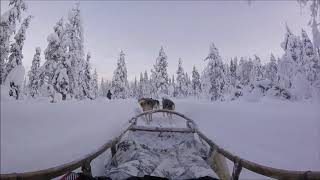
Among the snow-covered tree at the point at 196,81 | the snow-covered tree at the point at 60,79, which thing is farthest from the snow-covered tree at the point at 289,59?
the snow-covered tree at the point at 196,81

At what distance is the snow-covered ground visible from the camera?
23.0 ft

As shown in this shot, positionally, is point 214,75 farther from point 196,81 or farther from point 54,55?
point 54,55

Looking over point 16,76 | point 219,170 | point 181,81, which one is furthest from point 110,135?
point 181,81

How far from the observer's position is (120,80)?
178ft

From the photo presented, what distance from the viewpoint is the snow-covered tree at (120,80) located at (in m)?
53.9

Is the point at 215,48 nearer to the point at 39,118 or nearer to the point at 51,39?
the point at 51,39

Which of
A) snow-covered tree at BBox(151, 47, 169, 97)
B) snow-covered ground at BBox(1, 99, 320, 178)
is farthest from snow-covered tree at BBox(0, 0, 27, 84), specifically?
snow-covered tree at BBox(151, 47, 169, 97)

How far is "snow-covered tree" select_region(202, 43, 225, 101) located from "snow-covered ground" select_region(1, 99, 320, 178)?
109 ft

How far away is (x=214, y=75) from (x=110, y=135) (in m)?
37.5

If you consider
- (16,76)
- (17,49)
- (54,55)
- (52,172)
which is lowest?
(52,172)

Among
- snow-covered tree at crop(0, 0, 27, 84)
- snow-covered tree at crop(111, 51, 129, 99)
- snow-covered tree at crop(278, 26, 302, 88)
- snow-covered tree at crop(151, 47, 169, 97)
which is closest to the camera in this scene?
snow-covered tree at crop(0, 0, 27, 84)

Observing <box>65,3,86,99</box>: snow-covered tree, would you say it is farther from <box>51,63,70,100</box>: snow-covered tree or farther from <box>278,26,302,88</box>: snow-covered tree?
<box>278,26,302,88</box>: snow-covered tree

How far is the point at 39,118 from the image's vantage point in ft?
34.2

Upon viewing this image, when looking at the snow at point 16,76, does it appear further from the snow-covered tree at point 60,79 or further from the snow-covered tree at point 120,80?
the snow-covered tree at point 120,80
